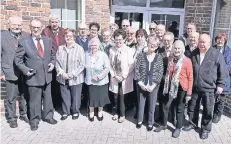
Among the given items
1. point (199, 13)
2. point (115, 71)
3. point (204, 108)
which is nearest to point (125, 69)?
point (115, 71)

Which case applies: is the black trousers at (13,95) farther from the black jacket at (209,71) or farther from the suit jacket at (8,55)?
the black jacket at (209,71)

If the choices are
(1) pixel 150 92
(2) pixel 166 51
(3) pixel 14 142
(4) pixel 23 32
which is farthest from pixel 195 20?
(3) pixel 14 142

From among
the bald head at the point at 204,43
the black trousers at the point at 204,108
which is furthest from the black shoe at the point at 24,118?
the bald head at the point at 204,43

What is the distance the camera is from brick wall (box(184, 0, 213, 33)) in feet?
19.4

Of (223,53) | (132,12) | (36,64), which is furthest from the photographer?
(132,12)

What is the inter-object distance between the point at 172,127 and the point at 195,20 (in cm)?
285

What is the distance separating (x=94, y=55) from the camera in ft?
15.1

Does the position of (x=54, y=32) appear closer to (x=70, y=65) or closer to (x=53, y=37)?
(x=53, y=37)

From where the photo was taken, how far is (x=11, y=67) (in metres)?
4.33

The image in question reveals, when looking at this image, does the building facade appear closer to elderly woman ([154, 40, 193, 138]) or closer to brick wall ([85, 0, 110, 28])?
brick wall ([85, 0, 110, 28])

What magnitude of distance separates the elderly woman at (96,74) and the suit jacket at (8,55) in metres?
1.20

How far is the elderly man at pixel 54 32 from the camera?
468 centimetres

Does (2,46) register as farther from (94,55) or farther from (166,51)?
(166,51)

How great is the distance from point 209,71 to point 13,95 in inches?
130
